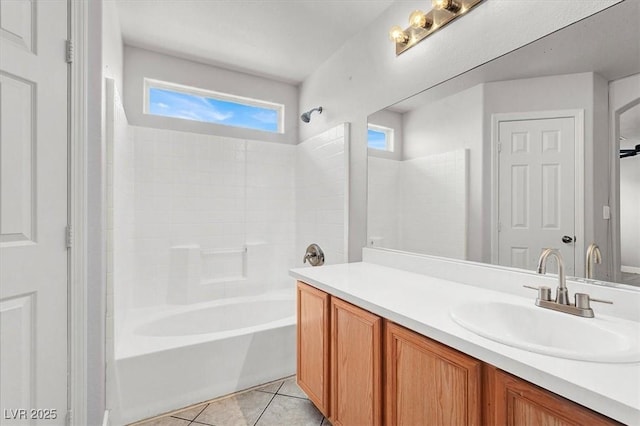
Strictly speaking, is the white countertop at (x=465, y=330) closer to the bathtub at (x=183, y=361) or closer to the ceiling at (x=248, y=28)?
the bathtub at (x=183, y=361)

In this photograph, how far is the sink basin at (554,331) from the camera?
75cm

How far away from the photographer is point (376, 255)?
7.14 ft

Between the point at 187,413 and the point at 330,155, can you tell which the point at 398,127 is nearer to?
the point at 330,155

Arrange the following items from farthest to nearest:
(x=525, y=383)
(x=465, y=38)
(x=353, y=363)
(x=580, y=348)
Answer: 1. (x=465, y=38)
2. (x=353, y=363)
3. (x=580, y=348)
4. (x=525, y=383)

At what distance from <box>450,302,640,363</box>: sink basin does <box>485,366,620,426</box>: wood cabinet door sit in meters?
0.09

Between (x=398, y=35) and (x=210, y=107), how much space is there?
1925 millimetres

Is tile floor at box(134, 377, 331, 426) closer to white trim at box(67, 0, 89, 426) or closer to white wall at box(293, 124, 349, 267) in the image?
white trim at box(67, 0, 89, 426)

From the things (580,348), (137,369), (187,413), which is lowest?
(187,413)

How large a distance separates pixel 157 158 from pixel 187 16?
3.84 feet

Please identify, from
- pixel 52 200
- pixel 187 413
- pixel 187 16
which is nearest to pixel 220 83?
pixel 187 16

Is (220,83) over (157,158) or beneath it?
over

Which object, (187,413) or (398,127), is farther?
(398,127)

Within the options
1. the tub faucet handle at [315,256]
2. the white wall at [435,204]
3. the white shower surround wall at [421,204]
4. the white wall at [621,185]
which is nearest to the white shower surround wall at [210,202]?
the tub faucet handle at [315,256]

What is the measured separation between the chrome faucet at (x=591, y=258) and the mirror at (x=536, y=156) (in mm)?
16
